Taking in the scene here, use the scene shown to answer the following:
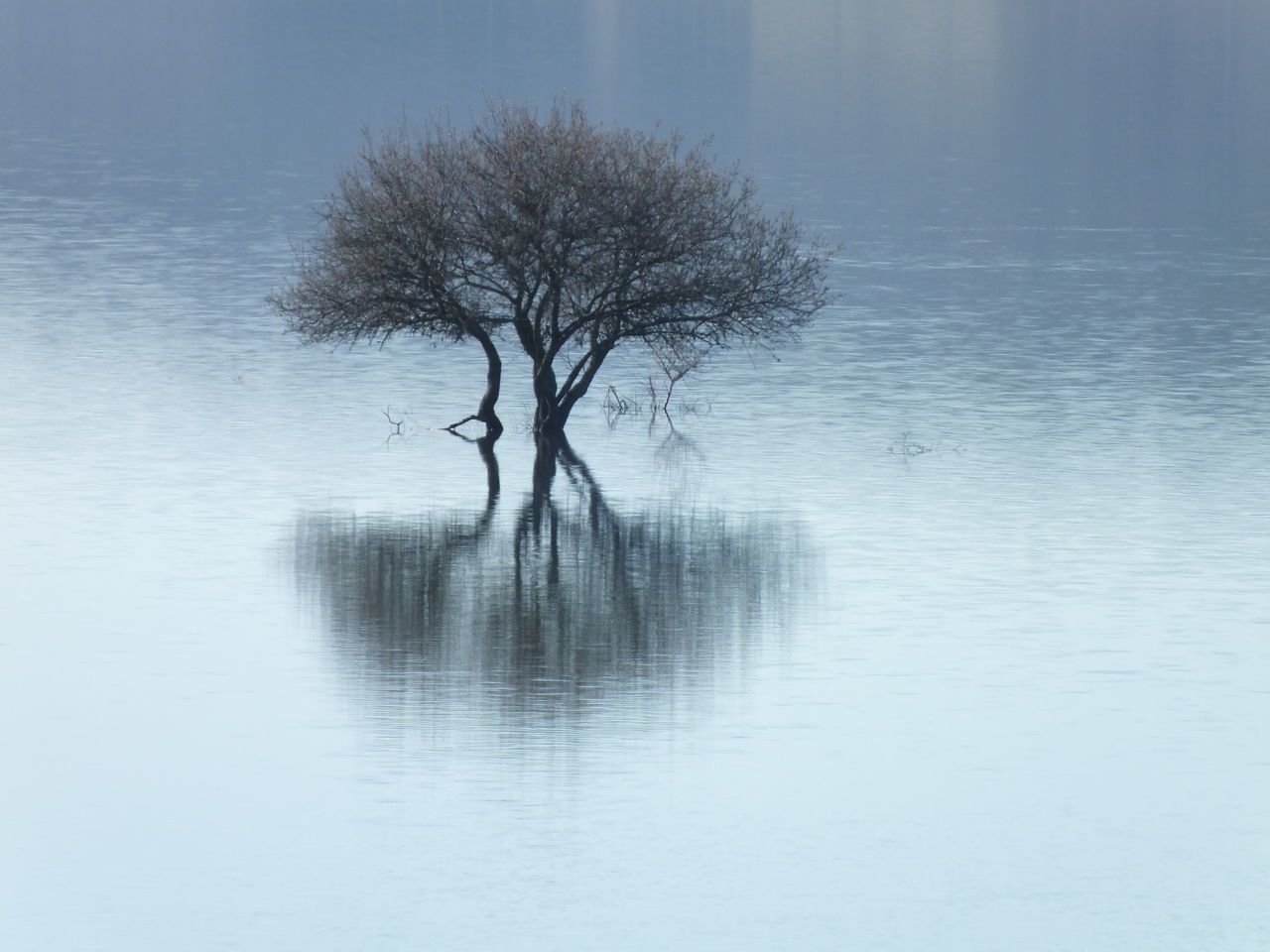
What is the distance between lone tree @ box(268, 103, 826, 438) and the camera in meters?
39.8

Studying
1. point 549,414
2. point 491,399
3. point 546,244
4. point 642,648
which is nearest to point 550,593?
point 642,648

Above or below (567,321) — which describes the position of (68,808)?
below

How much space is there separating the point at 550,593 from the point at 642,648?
134 inches

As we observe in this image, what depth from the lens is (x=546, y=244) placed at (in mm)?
40062

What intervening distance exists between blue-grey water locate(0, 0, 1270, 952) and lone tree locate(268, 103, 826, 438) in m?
2.52

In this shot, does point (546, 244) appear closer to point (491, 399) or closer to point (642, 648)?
point (491, 399)

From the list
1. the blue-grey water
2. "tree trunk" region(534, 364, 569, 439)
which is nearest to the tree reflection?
the blue-grey water

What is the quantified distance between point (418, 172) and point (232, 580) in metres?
12.4

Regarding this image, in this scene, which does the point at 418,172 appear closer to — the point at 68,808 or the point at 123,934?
the point at 68,808

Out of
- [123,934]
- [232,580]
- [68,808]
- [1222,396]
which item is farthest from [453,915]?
[1222,396]

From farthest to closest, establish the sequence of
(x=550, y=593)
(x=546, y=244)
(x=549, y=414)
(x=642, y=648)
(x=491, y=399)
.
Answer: (x=549, y=414) < (x=491, y=399) < (x=546, y=244) < (x=550, y=593) < (x=642, y=648)

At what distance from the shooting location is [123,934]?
1700 cm

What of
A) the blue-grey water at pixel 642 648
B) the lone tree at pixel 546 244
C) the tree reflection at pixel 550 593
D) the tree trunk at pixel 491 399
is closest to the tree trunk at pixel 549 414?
the blue-grey water at pixel 642 648

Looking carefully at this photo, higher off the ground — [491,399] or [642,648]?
[491,399]
